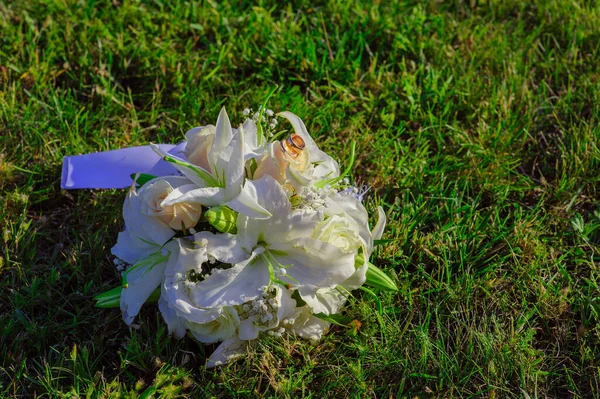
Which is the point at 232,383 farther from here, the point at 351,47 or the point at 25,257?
the point at 351,47

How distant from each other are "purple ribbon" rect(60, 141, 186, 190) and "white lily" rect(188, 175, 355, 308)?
2.24ft

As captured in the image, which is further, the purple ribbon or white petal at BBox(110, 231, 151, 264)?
the purple ribbon

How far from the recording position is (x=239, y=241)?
1992mm

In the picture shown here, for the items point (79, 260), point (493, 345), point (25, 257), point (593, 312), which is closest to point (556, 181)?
point (593, 312)

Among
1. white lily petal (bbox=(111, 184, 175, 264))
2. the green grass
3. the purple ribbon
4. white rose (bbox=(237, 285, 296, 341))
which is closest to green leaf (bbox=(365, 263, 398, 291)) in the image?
the green grass

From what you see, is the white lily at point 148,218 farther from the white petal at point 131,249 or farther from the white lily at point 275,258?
the white lily at point 275,258

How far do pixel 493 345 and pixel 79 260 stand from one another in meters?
1.41

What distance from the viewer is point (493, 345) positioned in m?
2.23

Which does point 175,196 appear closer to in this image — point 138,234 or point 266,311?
point 138,234

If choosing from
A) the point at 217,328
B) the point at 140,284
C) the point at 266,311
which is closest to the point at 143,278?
the point at 140,284

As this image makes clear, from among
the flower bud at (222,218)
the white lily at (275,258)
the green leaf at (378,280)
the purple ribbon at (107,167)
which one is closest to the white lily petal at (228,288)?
the white lily at (275,258)

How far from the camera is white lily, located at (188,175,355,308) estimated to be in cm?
194

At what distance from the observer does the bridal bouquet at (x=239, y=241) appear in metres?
1.95

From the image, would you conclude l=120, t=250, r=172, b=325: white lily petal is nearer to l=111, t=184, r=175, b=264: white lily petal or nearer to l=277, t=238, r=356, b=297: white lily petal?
l=111, t=184, r=175, b=264: white lily petal
